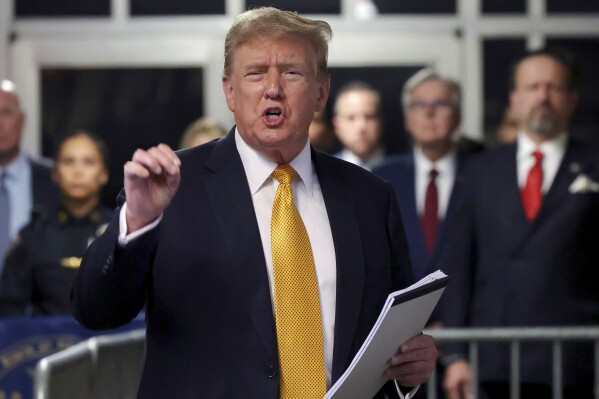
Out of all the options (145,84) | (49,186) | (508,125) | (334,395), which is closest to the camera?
(334,395)

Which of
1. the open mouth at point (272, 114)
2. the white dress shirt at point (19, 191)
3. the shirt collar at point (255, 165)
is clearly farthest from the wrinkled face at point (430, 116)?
the open mouth at point (272, 114)

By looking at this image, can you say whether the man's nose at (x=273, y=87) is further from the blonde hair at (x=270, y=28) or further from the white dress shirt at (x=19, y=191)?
the white dress shirt at (x=19, y=191)

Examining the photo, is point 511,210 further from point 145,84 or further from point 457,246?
point 145,84

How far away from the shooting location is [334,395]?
3.09m

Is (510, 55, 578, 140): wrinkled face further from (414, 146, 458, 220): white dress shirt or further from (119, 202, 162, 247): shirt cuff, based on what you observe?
(119, 202, 162, 247): shirt cuff

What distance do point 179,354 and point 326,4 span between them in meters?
5.92

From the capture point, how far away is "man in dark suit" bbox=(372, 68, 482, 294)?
23.0ft

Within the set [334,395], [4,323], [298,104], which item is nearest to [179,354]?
[334,395]

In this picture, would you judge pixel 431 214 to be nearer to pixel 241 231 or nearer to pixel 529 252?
pixel 529 252

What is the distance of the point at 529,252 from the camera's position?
253 inches

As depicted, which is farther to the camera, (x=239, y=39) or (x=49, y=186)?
(x=49, y=186)

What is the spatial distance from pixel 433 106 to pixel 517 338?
166cm

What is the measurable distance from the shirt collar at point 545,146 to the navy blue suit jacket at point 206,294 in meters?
3.57

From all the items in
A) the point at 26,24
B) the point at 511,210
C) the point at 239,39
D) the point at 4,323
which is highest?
the point at 26,24
